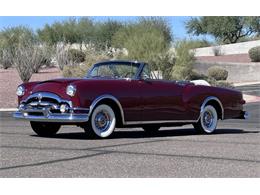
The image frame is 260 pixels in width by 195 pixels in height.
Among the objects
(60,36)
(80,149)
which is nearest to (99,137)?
(80,149)

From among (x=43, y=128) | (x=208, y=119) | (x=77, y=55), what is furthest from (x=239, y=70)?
(x=43, y=128)

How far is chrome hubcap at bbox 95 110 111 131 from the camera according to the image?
38.6 ft

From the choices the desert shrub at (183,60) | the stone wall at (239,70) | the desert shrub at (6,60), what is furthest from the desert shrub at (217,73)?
the desert shrub at (6,60)

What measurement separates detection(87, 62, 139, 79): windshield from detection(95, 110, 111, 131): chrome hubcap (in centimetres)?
109

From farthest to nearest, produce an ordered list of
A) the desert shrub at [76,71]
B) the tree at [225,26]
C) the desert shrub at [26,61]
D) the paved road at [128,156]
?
the tree at [225,26] → the desert shrub at [26,61] → the desert shrub at [76,71] → the paved road at [128,156]

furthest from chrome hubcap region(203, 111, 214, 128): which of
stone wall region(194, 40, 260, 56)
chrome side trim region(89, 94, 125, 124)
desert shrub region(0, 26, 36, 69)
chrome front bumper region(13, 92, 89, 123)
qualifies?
stone wall region(194, 40, 260, 56)

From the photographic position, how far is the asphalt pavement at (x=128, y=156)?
7.75 metres

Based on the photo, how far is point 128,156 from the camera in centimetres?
921

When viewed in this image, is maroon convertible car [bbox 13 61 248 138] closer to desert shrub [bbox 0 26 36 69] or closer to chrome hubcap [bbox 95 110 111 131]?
chrome hubcap [bbox 95 110 111 131]

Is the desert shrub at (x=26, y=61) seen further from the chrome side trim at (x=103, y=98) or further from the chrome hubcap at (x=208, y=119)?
the chrome side trim at (x=103, y=98)

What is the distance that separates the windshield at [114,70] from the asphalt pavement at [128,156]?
126cm

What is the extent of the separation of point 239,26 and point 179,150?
85935mm

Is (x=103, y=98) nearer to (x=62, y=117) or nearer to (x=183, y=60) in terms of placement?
(x=62, y=117)

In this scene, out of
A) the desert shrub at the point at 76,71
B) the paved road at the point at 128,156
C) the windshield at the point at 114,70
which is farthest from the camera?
the desert shrub at the point at 76,71
